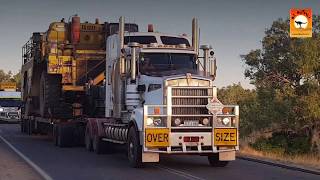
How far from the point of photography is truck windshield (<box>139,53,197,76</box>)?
53.2 feet

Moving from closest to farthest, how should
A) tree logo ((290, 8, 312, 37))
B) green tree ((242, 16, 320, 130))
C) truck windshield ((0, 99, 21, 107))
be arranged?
tree logo ((290, 8, 312, 37)) < green tree ((242, 16, 320, 130)) < truck windshield ((0, 99, 21, 107))

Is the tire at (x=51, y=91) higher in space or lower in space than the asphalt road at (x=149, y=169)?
higher

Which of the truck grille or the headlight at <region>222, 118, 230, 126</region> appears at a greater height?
the truck grille

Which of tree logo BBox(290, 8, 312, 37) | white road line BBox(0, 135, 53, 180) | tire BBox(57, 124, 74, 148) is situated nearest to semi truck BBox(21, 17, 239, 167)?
tire BBox(57, 124, 74, 148)

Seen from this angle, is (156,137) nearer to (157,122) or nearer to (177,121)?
(157,122)

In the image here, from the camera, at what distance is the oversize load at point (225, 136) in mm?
14883

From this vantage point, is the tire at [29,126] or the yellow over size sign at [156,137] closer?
the yellow over size sign at [156,137]

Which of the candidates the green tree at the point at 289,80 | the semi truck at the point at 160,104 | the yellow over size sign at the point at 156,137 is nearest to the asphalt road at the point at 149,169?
the semi truck at the point at 160,104

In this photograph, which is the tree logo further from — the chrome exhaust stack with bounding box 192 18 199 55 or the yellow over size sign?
the yellow over size sign

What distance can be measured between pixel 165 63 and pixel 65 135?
7279 millimetres

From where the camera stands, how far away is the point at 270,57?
153 ft

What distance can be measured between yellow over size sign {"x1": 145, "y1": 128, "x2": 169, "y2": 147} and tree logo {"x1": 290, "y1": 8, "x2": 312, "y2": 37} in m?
15.3

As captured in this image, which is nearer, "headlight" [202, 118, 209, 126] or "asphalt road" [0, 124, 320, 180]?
"asphalt road" [0, 124, 320, 180]

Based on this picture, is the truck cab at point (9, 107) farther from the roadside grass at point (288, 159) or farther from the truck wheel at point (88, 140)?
the roadside grass at point (288, 159)
